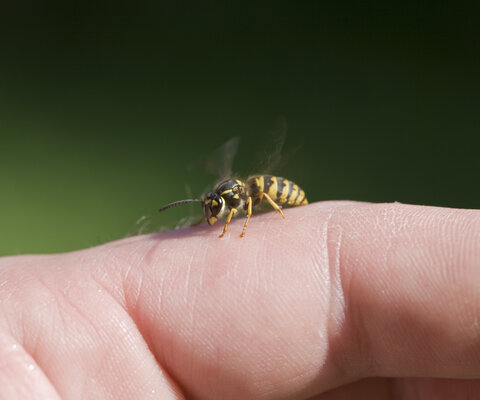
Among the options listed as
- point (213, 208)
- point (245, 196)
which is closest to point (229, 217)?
point (213, 208)

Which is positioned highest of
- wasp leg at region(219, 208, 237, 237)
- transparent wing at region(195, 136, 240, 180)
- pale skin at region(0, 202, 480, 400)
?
transparent wing at region(195, 136, 240, 180)

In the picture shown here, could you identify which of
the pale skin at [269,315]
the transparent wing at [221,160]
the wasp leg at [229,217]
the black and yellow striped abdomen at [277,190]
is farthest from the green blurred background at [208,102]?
A: the pale skin at [269,315]

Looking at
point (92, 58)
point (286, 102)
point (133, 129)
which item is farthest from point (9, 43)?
point (286, 102)

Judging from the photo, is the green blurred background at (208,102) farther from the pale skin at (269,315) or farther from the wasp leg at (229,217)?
the pale skin at (269,315)

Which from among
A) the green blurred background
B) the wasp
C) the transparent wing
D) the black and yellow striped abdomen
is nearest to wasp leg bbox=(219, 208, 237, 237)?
the wasp

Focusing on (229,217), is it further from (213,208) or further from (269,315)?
(269,315)

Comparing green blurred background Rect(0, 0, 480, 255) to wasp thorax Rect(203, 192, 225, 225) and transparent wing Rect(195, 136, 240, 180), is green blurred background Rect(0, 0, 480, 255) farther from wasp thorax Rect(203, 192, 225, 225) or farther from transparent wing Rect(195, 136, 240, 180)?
wasp thorax Rect(203, 192, 225, 225)
